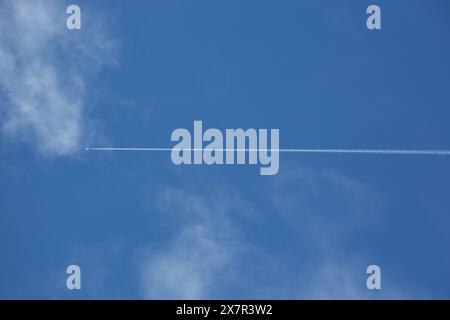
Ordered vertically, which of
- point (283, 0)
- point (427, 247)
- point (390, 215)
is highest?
point (283, 0)

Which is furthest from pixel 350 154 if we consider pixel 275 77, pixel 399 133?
pixel 275 77

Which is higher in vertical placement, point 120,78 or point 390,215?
point 120,78

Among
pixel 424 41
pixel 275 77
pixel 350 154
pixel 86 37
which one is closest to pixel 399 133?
pixel 350 154

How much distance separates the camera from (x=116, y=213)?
4.79m

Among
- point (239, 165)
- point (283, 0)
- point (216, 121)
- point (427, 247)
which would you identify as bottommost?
point (427, 247)

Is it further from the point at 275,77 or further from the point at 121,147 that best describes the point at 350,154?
the point at 121,147

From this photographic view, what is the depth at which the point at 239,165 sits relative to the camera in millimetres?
4816

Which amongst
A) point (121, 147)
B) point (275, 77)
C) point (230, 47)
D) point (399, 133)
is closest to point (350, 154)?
point (399, 133)

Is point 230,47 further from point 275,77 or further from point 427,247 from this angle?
point 427,247

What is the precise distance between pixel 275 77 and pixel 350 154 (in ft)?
3.42

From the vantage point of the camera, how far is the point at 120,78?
4816mm

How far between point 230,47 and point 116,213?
1955mm

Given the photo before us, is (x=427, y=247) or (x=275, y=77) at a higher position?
(x=275, y=77)
